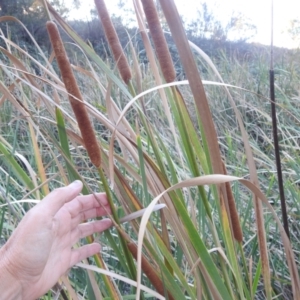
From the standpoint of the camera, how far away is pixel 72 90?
1.37ft

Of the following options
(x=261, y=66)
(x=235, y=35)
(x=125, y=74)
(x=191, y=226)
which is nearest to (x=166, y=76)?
(x=125, y=74)

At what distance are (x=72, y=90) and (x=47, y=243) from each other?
0.21 meters

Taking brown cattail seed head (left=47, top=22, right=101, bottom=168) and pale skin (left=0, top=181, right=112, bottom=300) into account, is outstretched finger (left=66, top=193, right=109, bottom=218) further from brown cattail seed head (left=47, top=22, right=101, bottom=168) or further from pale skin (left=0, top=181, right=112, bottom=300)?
brown cattail seed head (left=47, top=22, right=101, bottom=168)

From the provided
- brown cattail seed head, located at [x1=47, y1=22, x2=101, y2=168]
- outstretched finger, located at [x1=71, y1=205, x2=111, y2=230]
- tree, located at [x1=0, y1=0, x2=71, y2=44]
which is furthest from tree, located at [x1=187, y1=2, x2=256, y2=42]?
brown cattail seed head, located at [x1=47, y1=22, x2=101, y2=168]

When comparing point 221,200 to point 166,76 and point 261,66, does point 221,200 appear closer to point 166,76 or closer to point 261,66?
point 166,76

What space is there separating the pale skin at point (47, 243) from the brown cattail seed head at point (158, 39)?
158 millimetres

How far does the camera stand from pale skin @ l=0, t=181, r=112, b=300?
51 cm

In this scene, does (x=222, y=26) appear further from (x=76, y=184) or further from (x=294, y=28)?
(x=76, y=184)

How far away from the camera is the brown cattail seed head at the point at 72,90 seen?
16.2 inches

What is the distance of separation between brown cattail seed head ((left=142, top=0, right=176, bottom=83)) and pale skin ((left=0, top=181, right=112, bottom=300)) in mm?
158

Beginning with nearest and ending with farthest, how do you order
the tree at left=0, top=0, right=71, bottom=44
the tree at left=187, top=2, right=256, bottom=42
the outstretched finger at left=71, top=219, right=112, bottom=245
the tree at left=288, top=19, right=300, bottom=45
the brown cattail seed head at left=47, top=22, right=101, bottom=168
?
the brown cattail seed head at left=47, top=22, right=101, bottom=168
the outstretched finger at left=71, top=219, right=112, bottom=245
the tree at left=288, top=19, right=300, bottom=45
the tree at left=0, top=0, right=71, bottom=44
the tree at left=187, top=2, right=256, bottom=42

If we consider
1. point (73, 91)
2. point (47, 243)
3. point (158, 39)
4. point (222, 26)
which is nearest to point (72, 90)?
point (73, 91)

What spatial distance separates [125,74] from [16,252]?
27cm

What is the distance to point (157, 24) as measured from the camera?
426 mm
